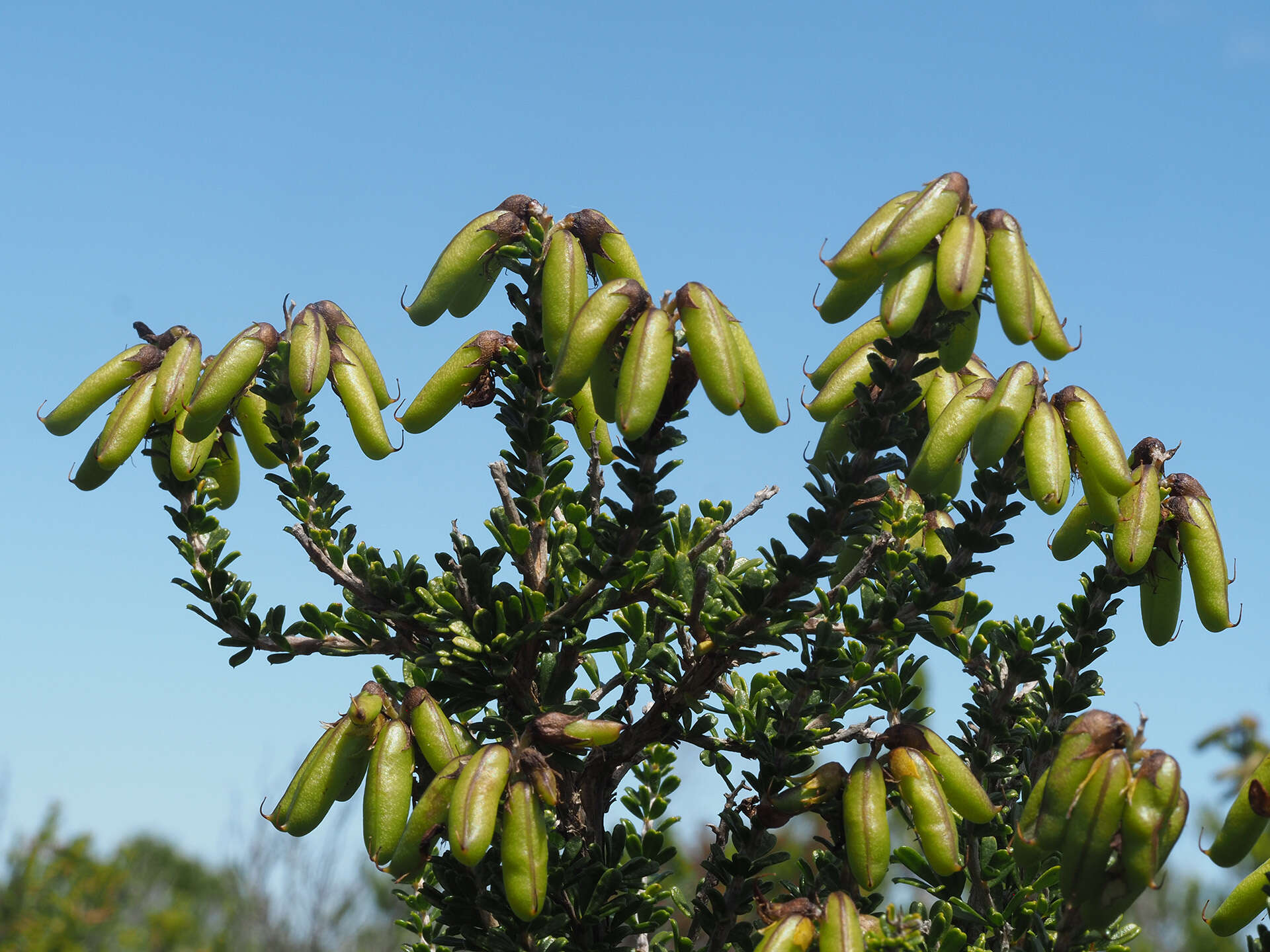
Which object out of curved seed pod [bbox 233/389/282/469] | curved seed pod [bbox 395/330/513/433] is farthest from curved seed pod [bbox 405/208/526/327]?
curved seed pod [bbox 233/389/282/469]

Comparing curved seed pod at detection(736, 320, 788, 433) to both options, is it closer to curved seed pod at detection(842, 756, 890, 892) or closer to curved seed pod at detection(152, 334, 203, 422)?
curved seed pod at detection(842, 756, 890, 892)

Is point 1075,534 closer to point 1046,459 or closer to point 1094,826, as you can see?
point 1046,459

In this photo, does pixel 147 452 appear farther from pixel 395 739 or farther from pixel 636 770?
pixel 636 770

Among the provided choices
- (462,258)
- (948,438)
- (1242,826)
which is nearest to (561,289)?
(462,258)

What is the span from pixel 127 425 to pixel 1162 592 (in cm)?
198

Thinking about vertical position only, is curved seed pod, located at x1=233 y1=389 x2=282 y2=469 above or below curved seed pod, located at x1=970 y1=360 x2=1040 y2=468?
above

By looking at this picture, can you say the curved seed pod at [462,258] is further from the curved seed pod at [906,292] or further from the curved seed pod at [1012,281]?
the curved seed pod at [1012,281]

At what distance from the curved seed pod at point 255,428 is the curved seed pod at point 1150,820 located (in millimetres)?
1693

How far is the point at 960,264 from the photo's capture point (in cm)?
167

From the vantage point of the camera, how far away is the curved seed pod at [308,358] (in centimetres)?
211

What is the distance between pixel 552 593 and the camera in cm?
214

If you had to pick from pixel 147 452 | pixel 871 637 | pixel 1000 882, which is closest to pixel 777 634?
pixel 871 637

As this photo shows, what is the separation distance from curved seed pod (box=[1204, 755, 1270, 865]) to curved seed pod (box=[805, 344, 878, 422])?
2.72ft

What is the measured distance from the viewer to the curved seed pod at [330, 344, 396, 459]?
2.16 m
